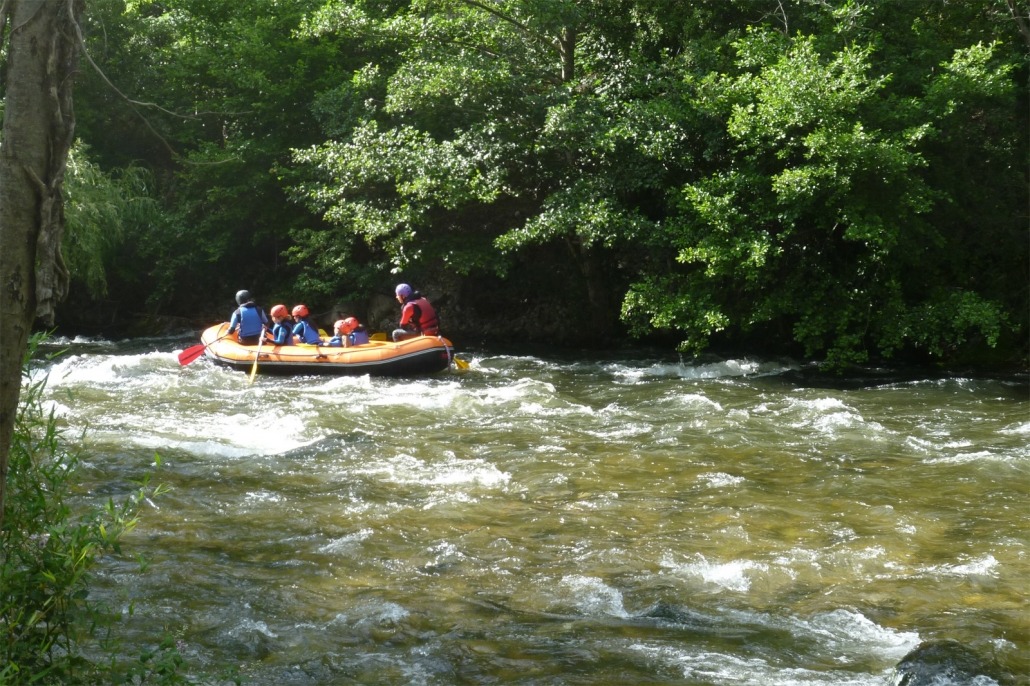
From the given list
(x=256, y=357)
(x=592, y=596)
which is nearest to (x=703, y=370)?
(x=256, y=357)

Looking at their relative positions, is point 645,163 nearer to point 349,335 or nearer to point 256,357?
point 349,335

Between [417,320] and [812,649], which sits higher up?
[417,320]

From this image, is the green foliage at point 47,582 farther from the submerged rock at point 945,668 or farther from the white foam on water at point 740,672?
→ the submerged rock at point 945,668

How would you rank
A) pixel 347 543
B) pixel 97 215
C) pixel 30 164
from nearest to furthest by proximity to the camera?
pixel 30 164 → pixel 347 543 → pixel 97 215

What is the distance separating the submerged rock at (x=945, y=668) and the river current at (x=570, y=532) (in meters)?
0.13

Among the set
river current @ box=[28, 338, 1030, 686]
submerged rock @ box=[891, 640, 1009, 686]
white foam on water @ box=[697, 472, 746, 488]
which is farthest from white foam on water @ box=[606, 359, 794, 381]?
submerged rock @ box=[891, 640, 1009, 686]

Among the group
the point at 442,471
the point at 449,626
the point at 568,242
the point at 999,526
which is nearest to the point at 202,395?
the point at 442,471

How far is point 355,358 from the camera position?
12664 millimetres

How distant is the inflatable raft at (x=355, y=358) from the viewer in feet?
41.2

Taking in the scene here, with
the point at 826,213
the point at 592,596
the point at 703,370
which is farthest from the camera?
the point at 703,370

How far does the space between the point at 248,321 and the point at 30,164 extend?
1116cm

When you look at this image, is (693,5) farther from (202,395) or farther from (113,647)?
(113,647)

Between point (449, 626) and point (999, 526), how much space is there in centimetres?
380

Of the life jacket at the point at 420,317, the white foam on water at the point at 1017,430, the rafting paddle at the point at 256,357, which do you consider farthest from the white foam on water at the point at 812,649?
the life jacket at the point at 420,317
